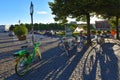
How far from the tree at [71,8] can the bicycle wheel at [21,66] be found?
13.3 m

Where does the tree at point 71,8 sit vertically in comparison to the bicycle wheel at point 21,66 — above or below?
above

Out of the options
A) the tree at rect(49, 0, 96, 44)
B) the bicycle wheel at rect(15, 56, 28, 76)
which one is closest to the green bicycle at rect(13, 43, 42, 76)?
the bicycle wheel at rect(15, 56, 28, 76)

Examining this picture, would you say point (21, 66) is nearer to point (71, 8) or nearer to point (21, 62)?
point (21, 62)

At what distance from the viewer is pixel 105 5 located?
73.6 feet

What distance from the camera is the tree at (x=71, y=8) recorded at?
22127 mm

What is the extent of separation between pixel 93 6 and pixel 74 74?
46.0ft

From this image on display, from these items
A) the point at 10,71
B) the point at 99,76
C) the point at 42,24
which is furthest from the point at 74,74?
the point at 42,24

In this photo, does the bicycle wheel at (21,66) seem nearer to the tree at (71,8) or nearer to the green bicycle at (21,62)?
the green bicycle at (21,62)

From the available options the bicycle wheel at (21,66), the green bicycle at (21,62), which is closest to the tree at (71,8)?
the green bicycle at (21,62)

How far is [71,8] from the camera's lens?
22781mm

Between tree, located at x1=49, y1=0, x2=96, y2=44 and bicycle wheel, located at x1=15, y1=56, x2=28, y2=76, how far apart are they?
13339 millimetres

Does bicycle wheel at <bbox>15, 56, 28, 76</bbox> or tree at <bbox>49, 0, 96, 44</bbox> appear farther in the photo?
tree at <bbox>49, 0, 96, 44</bbox>

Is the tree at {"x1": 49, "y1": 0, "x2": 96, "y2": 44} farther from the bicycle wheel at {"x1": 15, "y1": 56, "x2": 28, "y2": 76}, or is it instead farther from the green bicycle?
the bicycle wheel at {"x1": 15, "y1": 56, "x2": 28, "y2": 76}

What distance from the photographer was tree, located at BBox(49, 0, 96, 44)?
22.1 metres
